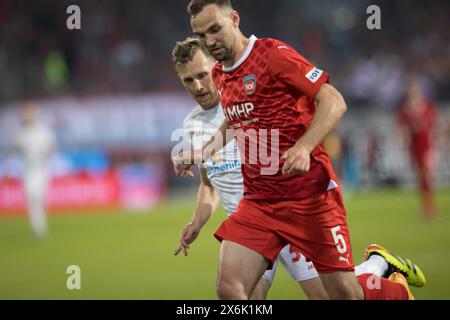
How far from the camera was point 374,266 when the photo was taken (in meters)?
6.25

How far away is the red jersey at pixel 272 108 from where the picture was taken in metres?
5.07

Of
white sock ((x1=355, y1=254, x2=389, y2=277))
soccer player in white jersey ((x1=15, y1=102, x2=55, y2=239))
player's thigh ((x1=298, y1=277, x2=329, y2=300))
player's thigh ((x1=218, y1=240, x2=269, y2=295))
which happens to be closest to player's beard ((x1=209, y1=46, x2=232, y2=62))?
player's thigh ((x1=218, y1=240, x2=269, y2=295))

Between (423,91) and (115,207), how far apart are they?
30.8 feet

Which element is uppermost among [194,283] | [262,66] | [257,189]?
[262,66]

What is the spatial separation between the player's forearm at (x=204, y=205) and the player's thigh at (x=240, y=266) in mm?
675

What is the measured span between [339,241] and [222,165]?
1244 millimetres

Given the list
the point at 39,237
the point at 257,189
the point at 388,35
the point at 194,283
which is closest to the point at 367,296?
the point at 257,189

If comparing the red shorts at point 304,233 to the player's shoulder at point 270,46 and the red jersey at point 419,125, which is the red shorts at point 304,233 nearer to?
the player's shoulder at point 270,46

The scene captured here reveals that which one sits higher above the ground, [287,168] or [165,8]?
[165,8]

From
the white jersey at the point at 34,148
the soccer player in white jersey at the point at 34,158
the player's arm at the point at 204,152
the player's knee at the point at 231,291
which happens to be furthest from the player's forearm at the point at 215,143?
the white jersey at the point at 34,148

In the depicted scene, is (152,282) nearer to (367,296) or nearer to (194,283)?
(194,283)

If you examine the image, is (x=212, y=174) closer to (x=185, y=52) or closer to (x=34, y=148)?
(x=185, y=52)

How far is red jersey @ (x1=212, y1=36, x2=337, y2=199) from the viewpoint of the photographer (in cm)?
507

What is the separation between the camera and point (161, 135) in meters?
21.6
